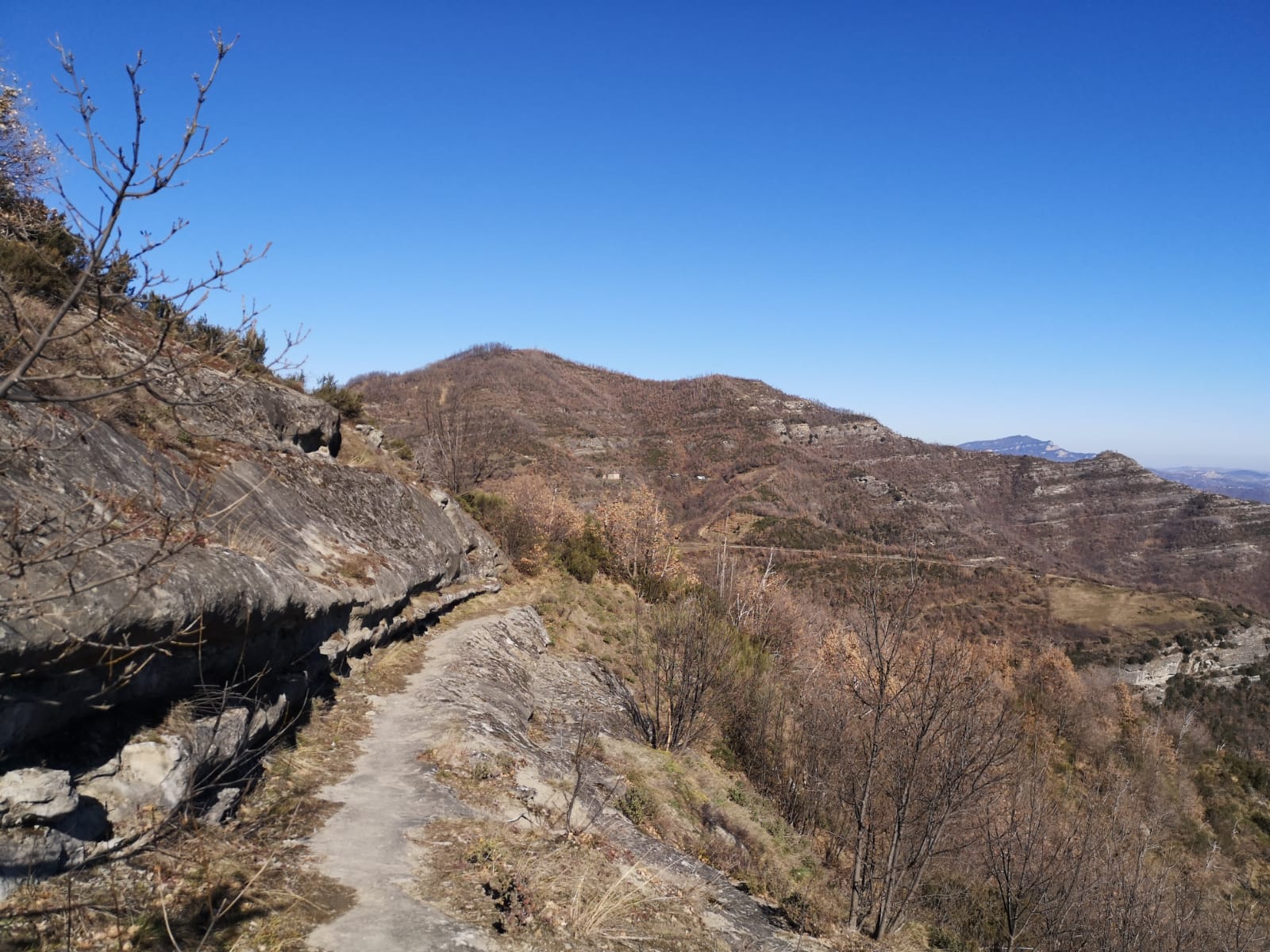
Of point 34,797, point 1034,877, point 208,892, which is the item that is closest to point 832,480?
point 1034,877

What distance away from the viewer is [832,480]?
446ft

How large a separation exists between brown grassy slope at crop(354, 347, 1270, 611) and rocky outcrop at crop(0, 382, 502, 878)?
71.9 metres

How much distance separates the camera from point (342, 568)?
33.9ft

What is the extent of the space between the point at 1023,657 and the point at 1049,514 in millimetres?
113156

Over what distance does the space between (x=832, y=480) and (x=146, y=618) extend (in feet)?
450

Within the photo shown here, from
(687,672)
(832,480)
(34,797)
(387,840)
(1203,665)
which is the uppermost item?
(34,797)

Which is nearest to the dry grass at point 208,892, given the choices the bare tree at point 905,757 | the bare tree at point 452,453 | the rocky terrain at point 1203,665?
the bare tree at point 905,757

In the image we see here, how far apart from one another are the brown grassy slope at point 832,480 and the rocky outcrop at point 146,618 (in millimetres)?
71894

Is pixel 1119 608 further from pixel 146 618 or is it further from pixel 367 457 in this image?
pixel 146 618

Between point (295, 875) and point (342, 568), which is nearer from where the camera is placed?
point (295, 875)

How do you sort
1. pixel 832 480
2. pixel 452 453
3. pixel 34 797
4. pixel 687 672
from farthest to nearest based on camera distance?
pixel 832 480
pixel 452 453
pixel 687 672
pixel 34 797

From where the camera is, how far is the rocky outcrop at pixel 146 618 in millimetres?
3957

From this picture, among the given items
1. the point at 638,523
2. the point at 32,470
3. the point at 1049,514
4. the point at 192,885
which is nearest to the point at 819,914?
the point at 192,885

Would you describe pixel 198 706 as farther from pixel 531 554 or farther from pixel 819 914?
pixel 531 554
